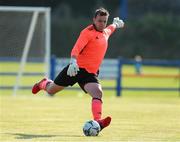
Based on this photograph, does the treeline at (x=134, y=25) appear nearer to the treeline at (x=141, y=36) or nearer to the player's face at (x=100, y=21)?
the treeline at (x=141, y=36)

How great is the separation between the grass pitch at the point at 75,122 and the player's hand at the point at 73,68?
3.05 ft

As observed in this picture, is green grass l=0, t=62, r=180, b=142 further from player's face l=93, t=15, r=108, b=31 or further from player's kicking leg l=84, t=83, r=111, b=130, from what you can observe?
player's face l=93, t=15, r=108, b=31

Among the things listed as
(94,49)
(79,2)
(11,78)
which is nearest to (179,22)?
(79,2)

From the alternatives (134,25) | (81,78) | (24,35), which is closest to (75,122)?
(81,78)

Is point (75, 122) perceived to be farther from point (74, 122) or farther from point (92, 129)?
point (92, 129)

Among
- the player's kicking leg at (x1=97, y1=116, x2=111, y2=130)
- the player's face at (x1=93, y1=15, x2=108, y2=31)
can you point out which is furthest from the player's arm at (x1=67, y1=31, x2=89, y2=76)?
the player's kicking leg at (x1=97, y1=116, x2=111, y2=130)

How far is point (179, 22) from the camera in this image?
201 ft

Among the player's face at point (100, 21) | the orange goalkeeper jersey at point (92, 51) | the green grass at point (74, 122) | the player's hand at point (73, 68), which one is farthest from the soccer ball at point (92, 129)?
the player's face at point (100, 21)

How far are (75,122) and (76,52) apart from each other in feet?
8.41

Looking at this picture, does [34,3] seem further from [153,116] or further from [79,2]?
[153,116]

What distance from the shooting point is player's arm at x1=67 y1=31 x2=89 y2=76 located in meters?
11.8

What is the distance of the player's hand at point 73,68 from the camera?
11.8 meters

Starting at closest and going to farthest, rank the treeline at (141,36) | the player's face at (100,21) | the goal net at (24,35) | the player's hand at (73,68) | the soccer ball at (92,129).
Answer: the soccer ball at (92,129), the player's hand at (73,68), the player's face at (100,21), the goal net at (24,35), the treeline at (141,36)

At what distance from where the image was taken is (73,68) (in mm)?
11820
